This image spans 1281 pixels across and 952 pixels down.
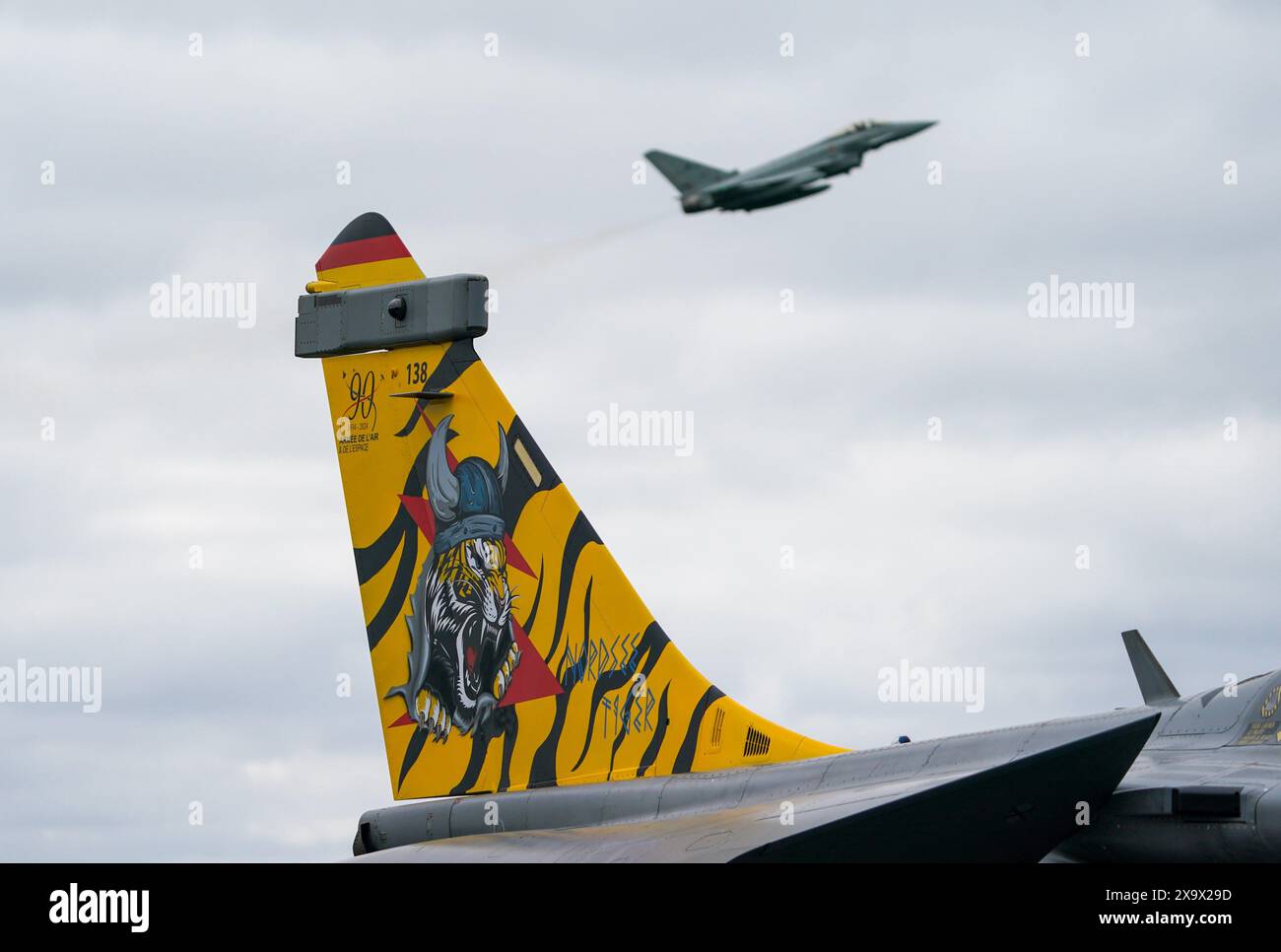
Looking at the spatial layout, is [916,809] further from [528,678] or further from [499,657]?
[499,657]

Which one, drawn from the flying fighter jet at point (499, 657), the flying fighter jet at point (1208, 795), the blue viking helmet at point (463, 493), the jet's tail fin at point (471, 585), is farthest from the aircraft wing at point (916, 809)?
the blue viking helmet at point (463, 493)

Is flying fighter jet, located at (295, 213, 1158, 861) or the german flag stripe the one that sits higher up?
the german flag stripe

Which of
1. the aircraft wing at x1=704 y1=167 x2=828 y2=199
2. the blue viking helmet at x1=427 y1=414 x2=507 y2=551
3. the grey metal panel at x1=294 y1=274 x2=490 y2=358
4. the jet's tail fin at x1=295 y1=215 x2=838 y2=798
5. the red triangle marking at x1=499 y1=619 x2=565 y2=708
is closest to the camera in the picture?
the aircraft wing at x1=704 y1=167 x2=828 y2=199

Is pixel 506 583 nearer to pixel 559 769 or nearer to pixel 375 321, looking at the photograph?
pixel 559 769

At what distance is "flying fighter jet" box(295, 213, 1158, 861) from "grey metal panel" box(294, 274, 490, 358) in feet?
0.07

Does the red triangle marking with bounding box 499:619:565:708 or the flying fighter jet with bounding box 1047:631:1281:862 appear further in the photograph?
the red triangle marking with bounding box 499:619:565:708

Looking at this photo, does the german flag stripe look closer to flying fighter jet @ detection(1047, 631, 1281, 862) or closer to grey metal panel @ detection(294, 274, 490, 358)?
grey metal panel @ detection(294, 274, 490, 358)

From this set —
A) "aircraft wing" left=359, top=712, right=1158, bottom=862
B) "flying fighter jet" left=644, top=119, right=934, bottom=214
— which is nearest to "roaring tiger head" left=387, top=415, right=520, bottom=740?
"aircraft wing" left=359, top=712, right=1158, bottom=862

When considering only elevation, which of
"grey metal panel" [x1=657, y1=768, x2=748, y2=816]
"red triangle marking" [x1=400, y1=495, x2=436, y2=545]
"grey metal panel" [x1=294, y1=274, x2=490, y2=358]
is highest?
"grey metal panel" [x1=294, y1=274, x2=490, y2=358]

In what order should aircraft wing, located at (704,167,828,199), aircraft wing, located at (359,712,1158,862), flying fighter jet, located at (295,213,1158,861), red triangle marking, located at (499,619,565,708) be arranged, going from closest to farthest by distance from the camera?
1. aircraft wing, located at (359,712,1158,862)
2. aircraft wing, located at (704,167,828,199)
3. flying fighter jet, located at (295,213,1158,861)
4. red triangle marking, located at (499,619,565,708)

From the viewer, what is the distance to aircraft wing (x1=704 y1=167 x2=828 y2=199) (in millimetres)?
11688
